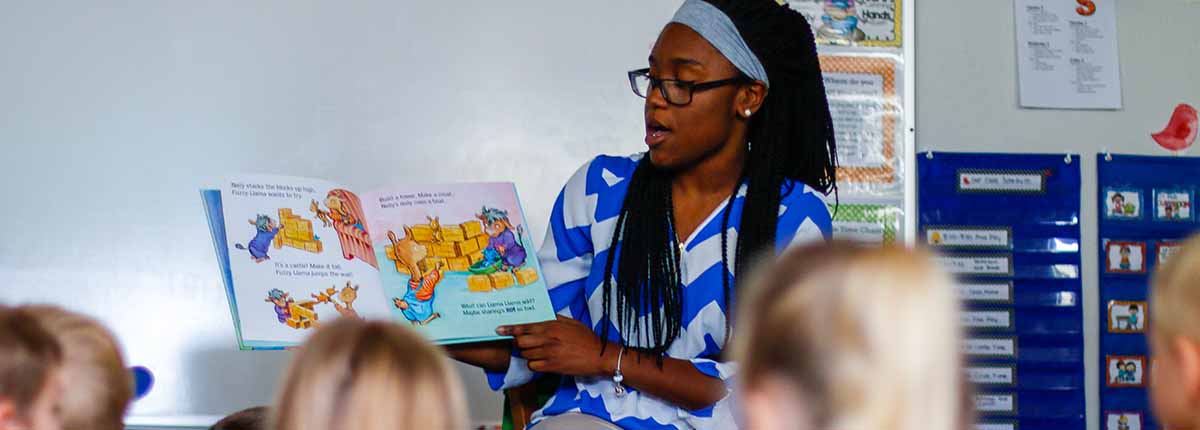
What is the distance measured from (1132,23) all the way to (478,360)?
258 centimetres

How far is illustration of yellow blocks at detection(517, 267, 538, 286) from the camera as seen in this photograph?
2.39 m

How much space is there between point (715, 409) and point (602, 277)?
335mm

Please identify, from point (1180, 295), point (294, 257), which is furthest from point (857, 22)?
point (1180, 295)

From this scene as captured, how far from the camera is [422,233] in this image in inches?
92.7

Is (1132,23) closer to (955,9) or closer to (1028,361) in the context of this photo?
(955,9)

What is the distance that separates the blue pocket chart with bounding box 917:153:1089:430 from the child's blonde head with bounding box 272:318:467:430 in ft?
9.43

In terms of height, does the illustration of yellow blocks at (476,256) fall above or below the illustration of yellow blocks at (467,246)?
below

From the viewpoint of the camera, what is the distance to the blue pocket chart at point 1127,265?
13.2 ft

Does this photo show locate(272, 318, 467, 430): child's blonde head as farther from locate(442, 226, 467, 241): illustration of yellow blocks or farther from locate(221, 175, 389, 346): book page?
locate(442, 226, 467, 241): illustration of yellow blocks

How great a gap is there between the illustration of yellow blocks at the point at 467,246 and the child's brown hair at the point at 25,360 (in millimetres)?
975

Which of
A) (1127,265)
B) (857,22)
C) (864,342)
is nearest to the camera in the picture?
(864,342)

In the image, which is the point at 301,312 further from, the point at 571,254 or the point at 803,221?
the point at 803,221

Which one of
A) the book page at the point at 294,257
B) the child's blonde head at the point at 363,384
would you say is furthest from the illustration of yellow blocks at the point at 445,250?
the child's blonde head at the point at 363,384

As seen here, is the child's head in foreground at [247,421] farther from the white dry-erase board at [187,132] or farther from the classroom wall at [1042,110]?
the classroom wall at [1042,110]
